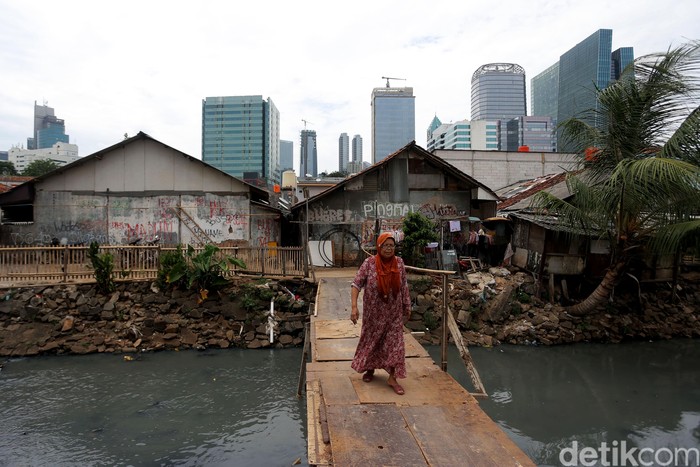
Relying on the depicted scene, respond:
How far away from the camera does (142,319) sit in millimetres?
12172

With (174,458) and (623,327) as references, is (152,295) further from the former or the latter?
(623,327)

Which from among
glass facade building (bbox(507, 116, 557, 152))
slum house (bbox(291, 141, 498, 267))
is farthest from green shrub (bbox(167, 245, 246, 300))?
glass facade building (bbox(507, 116, 557, 152))

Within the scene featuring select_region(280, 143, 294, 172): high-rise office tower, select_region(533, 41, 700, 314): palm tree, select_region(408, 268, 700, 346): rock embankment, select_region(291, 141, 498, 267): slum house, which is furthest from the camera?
select_region(280, 143, 294, 172): high-rise office tower

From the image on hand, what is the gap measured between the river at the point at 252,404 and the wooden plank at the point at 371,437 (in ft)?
10.4

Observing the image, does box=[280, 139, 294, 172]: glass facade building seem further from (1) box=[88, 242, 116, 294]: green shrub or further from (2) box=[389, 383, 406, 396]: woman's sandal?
(2) box=[389, 383, 406, 396]: woman's sandal

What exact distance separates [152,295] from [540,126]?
264 feet

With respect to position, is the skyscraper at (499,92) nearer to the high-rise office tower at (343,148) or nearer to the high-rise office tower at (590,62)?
the high-rise office tower at (590,62)

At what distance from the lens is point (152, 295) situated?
12555 millimetres

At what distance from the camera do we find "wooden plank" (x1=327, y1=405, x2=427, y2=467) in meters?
3.29

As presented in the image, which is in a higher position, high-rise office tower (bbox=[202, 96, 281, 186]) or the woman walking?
high-rise office tower (bbox=[202, 96, 281, 186])

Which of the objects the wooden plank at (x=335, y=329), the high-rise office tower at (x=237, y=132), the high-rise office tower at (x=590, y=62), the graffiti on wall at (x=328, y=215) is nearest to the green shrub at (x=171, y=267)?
the graffiti on wall at (x=328, y=215)

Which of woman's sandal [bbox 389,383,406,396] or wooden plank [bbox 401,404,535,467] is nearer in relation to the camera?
wooden plank [bbox 401,404,535,467]

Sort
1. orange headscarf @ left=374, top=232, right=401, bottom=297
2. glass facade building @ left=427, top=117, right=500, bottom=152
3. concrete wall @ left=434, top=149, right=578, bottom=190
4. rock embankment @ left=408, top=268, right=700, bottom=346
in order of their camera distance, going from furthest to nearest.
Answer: glass facade building @ left=427, top=117, right=500, bottom=152 → concrete wall @ left=434, top=149, right=578, bottom=190 → rock embankment @ left=408, top=268, right=700, bottom=346 → orange headscarf @ left=374, top=232, right=401, bottom=297

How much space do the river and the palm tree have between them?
3.01 m
